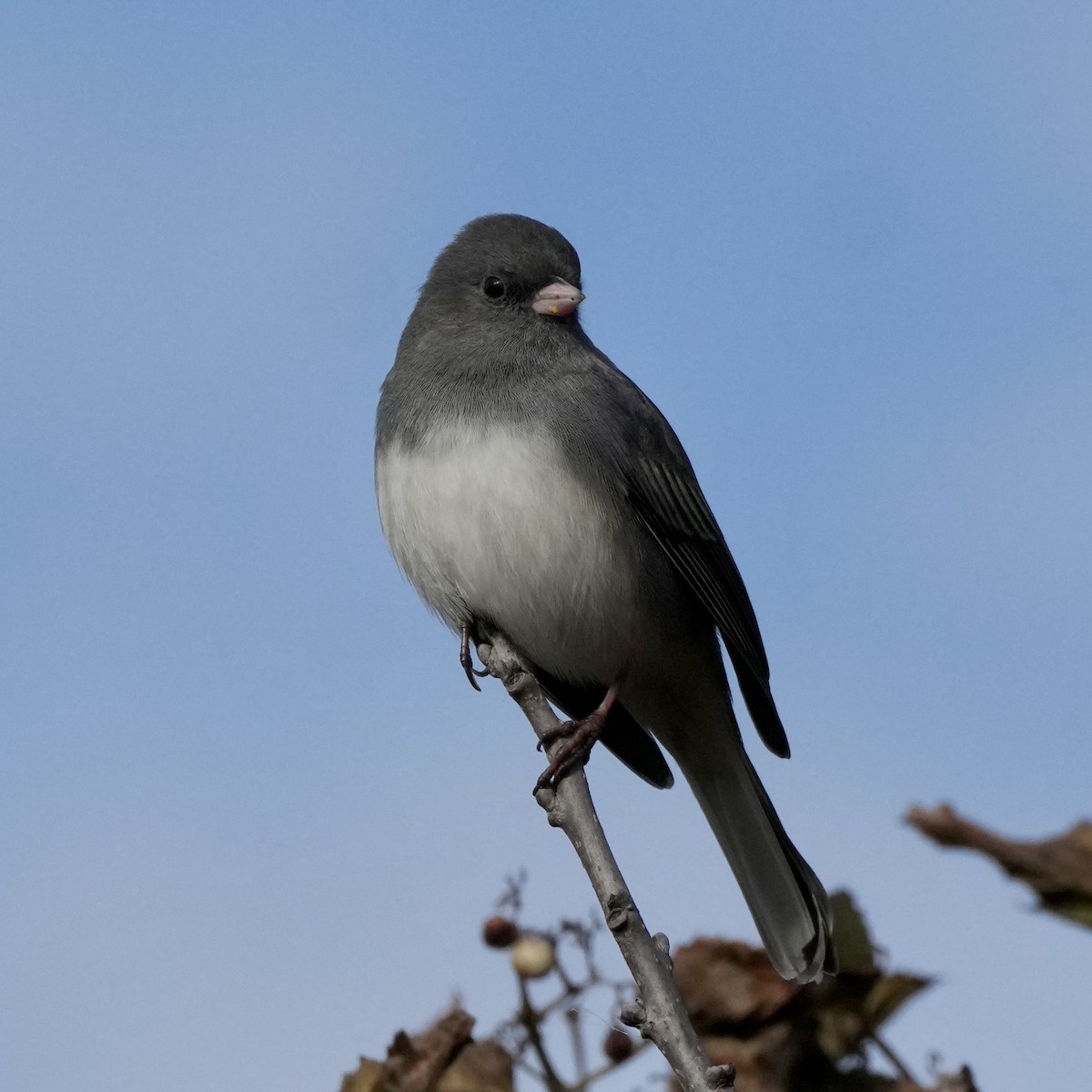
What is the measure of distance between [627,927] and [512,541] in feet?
5.14

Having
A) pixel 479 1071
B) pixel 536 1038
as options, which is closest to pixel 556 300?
pixel 536 1038

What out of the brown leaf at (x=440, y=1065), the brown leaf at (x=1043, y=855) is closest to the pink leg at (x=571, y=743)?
the brown leaf at (x=440, y=1065)

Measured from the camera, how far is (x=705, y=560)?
163 inches

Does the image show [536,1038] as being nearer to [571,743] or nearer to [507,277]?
[571,743]

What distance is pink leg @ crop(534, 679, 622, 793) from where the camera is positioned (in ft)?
9.06

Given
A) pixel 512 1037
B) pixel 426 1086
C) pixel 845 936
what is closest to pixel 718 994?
pixel 845 936

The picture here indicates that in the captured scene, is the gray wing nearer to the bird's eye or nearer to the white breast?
the white breast

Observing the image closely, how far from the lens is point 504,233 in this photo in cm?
430

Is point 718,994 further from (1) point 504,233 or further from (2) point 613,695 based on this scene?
(1) point 504,233

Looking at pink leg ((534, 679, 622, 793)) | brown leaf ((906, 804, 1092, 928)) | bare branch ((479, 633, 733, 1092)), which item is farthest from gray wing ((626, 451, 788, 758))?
brown leaf ((906, 804, 1092, 928))

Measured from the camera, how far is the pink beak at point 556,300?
161 inches

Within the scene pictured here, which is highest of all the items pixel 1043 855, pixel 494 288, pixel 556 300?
pixel 494 288

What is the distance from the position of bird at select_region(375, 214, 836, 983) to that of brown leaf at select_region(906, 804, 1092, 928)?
2264 millimetres

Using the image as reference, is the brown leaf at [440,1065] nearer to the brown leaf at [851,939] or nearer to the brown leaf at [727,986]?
the brown leaf at [727,986]
